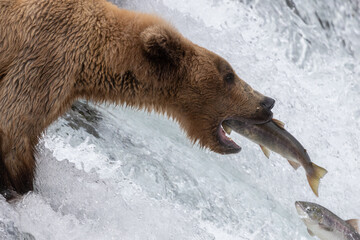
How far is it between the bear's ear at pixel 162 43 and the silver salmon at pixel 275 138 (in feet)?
2.27

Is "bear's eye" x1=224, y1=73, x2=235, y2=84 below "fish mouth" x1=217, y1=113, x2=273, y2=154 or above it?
above

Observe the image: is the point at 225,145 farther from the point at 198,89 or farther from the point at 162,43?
the point at 162,43

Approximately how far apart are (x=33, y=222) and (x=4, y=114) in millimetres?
762

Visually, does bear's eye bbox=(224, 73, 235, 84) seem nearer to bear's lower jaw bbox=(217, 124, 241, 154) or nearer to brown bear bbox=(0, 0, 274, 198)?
brown bear bbox=(0, 0, 274, 198)

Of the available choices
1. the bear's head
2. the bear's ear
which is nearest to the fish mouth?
the bear's head

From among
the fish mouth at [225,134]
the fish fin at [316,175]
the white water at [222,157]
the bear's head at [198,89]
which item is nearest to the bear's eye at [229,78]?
the bear's head at [198,89]

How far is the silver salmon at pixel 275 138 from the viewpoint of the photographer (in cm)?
439

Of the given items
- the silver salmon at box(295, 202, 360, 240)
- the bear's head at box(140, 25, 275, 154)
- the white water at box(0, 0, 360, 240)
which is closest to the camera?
the bear's head at box(140, 25, 275, 154)

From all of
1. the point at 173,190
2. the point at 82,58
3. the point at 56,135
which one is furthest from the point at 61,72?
the point at 173,190

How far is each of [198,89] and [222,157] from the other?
2214mm

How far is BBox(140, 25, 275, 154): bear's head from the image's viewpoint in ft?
13.0

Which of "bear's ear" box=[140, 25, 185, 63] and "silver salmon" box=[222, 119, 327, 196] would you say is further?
"silver salmon" box=[222, 119, 327, 196]

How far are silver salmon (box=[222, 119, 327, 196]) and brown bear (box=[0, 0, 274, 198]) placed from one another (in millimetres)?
180

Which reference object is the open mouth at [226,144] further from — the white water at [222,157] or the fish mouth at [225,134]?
the white water at [222,157]
